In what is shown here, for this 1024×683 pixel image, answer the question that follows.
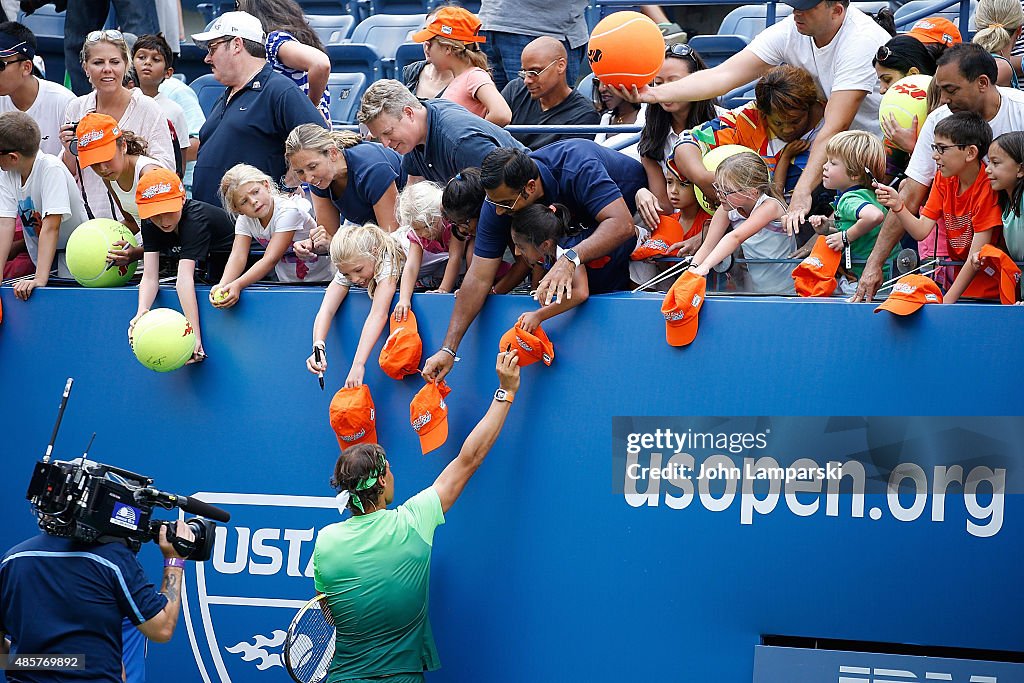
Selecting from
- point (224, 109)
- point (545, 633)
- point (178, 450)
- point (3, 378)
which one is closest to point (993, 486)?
point (545, 633)

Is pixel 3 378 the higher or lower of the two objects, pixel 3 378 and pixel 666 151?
Result: the lower

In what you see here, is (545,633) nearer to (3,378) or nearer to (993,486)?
(993,486)

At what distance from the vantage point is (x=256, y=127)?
5.96 meters

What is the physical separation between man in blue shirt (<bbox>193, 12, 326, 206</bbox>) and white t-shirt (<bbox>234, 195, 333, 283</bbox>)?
41 cm

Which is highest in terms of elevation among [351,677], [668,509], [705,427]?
[705,427]

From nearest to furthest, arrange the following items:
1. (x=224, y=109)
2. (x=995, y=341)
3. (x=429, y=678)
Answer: (x=995, y=341)
(x=429, y=678)
(x=224, y=109)

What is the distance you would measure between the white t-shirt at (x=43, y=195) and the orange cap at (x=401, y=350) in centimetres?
192

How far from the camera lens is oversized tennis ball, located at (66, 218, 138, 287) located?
5.73m

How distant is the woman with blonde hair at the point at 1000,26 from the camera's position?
554 cm

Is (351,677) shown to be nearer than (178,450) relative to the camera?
Yes

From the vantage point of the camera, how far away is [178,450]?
561 cm

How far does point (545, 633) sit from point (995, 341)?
210 centimetres

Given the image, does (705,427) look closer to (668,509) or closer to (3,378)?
(668,509)

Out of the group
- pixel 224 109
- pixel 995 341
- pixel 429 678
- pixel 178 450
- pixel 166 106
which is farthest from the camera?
pixel 166 106
